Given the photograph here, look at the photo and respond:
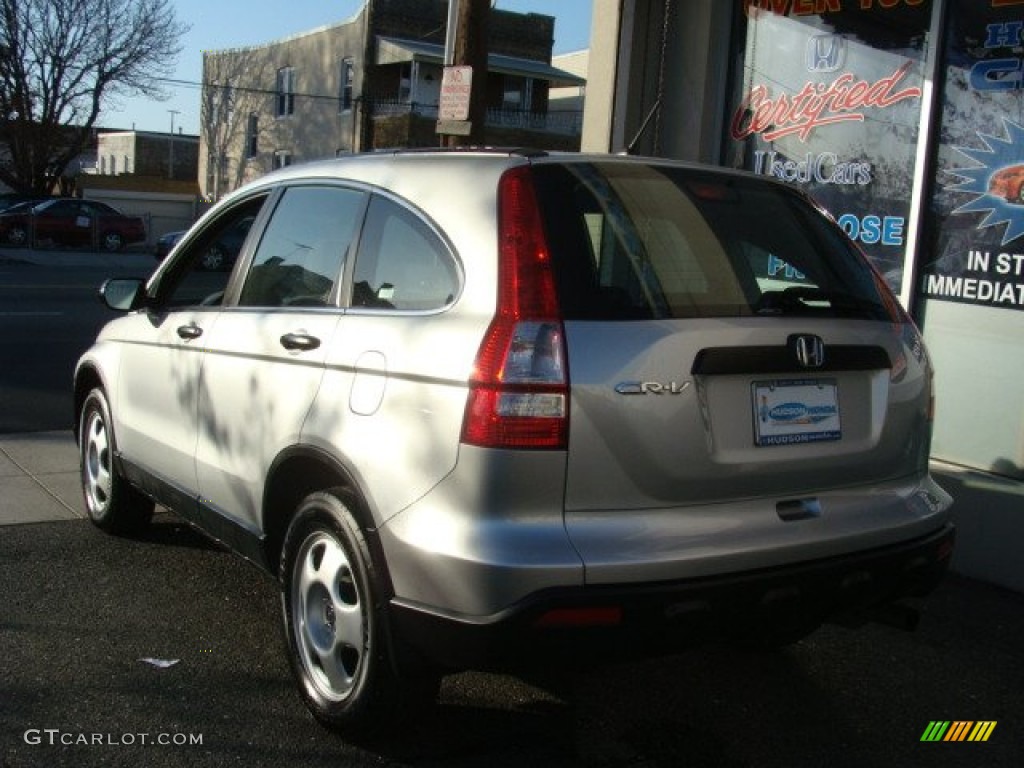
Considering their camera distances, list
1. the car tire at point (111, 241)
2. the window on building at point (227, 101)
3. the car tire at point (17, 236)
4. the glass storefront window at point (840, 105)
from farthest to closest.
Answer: the window on building at point (227, 101)
the car tire at point (111, 241)
the car tire at point (17, 236)
the glass storefront window at point (840, 105)

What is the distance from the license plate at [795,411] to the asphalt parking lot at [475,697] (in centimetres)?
107

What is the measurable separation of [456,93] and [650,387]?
4.90 meters

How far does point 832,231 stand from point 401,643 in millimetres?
2031

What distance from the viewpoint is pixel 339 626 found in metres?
3.47

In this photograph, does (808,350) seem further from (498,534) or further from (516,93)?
(516,93)

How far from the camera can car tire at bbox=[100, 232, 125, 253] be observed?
33562mm

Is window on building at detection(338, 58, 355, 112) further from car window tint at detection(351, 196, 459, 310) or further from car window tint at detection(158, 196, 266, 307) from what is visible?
car window tint at detection(351, 196, 459, 310)

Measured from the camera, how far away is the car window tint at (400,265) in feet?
10.8

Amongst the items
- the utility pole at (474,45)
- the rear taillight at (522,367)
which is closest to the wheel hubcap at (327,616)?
the rear taillight at (522,367)

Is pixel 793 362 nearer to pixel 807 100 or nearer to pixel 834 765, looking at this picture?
pixel 834 765

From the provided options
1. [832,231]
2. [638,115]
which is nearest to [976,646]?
[832,231]

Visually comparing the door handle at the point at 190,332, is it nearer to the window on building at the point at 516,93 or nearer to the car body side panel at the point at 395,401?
the car body side panel at the point at 395,401

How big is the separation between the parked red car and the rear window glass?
31627 mm

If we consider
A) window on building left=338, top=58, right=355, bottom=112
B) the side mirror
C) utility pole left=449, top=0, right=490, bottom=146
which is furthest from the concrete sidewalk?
window on building left=338, top=58, right=355, bottom=112
